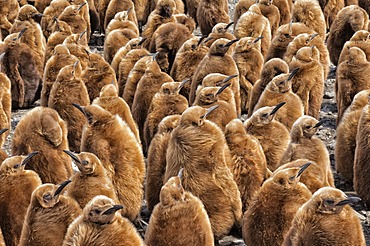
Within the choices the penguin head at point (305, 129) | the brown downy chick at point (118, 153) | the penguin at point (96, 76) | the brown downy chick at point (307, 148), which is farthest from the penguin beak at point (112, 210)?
the penguin at point (96, 76)

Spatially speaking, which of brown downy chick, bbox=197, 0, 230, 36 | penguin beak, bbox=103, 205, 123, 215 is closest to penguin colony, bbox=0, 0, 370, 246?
penguin beak, bbox=103, 205, 123, 215

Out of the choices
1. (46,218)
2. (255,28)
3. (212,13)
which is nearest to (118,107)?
(46,218)

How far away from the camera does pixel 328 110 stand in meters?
8.02

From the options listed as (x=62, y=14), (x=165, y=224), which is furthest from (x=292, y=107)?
(x=62, y=14)

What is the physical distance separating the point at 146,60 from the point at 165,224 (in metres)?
3.30

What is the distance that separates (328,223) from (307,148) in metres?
1.32

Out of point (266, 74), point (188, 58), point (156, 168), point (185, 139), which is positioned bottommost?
point (156, 168)

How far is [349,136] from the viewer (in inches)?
241

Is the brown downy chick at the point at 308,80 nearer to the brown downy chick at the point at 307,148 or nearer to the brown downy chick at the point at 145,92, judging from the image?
the brown downy chick at the point at 145,92

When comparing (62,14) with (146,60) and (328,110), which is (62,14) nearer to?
(146,60)

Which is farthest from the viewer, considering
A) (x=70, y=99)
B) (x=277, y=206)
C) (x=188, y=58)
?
(x=188, y=58)

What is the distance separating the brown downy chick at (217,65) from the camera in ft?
24.1

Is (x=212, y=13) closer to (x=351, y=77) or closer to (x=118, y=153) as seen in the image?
(x=351, y=77)

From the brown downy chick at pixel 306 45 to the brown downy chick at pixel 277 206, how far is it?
3220 millimetres
